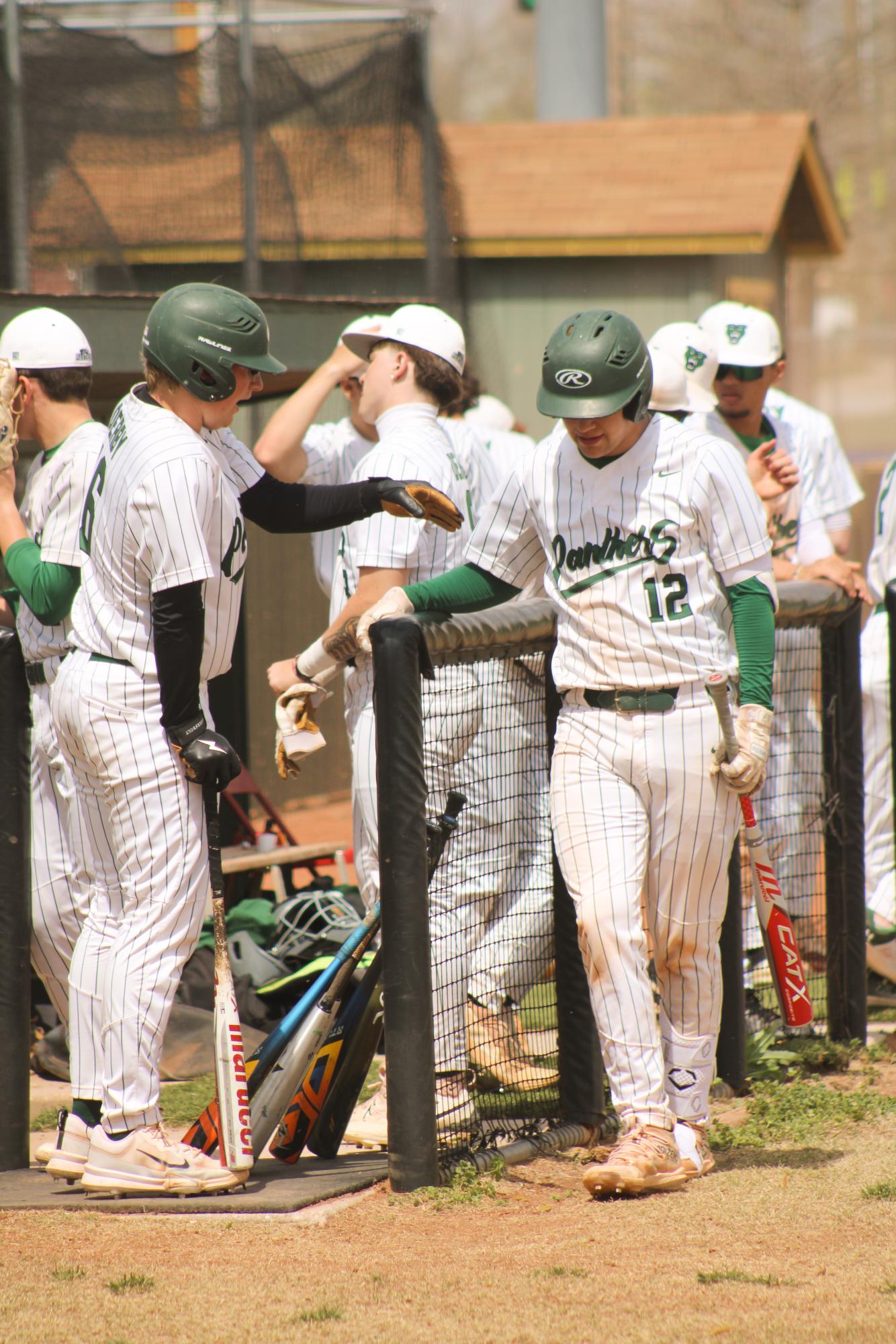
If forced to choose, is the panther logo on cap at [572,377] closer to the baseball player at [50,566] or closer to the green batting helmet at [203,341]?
the green batting helmet at [203,341]

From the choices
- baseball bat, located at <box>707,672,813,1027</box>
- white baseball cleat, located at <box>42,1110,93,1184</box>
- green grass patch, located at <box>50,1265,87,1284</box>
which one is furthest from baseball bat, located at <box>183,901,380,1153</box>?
baseball bat, located at <box>707,672,813,1027</box>

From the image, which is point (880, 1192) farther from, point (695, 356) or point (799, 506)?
point (799, 506)

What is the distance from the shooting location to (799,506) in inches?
248

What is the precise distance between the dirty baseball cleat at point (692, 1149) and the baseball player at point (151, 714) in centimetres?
105

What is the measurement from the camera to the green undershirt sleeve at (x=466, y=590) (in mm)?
4059

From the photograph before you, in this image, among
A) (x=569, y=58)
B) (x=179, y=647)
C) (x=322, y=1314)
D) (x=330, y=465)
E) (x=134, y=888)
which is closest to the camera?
(x=322, y=1314)

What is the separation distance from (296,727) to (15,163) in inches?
148

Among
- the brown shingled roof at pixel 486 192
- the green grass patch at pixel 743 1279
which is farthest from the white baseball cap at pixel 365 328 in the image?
the green grass patch at pixel 743 1279

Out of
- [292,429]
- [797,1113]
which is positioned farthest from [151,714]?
[797,1113]

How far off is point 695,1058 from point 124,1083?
1344mm

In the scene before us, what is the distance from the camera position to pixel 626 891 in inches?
148

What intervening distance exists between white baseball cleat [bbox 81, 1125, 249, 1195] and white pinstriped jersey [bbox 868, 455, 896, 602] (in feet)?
10.4

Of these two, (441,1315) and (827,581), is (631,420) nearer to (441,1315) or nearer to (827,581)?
(827,581)

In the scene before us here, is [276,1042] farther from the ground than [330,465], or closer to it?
closer to it
